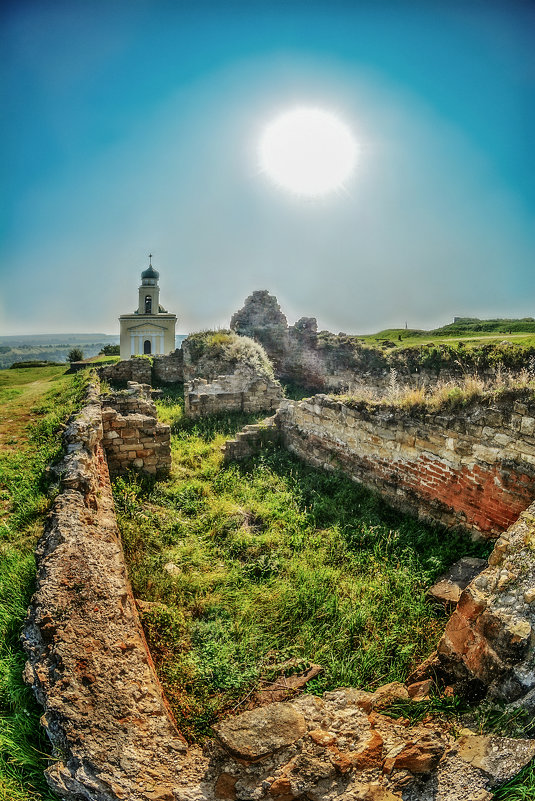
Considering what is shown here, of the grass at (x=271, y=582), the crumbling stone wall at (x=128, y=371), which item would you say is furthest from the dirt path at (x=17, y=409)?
the grass at (x=271, y=582)

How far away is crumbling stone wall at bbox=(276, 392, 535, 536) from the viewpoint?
482 cm

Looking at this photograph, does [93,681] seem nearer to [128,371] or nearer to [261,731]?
[261,731]

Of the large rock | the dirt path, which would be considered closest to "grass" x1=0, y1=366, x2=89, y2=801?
the dirt path

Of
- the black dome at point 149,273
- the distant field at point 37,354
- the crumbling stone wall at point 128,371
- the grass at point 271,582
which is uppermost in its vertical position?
the black dome at point 149,273

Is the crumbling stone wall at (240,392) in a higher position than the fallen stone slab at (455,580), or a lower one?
higher

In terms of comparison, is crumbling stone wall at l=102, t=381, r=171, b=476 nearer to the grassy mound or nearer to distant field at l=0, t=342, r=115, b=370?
the grassy mound

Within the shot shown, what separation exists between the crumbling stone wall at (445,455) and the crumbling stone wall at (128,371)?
37.8 feet

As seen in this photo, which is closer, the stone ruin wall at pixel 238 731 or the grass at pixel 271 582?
the stone ruin wall at pixel 238 731

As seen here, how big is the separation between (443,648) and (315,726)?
4.44 feet

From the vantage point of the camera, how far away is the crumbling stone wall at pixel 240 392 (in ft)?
38.8

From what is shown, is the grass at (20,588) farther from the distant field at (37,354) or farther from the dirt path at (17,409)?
the distant field at (37,354)

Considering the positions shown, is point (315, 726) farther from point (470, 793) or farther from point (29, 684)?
point (29, 684)

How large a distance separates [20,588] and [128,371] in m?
14.6

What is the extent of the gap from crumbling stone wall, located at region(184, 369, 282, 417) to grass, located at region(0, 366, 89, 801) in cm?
407
